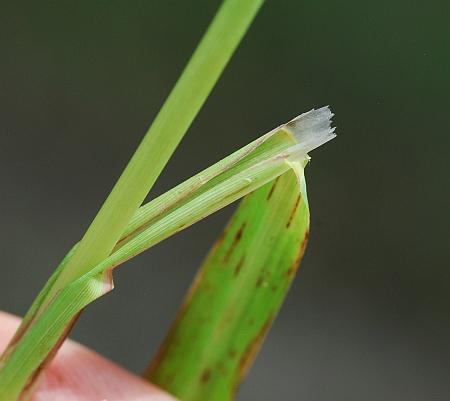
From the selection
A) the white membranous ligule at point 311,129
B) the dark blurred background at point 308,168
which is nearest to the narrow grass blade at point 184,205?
the white membranous ligule at point 311,129

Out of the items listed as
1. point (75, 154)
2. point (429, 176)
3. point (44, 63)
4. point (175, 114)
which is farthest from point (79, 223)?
point (175, 114)

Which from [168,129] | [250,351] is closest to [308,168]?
[250,351]

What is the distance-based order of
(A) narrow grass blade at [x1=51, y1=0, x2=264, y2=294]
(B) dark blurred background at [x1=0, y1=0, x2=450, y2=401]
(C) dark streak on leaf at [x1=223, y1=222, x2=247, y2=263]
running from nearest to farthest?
(A) narrow grass blade at [x1=51, y1=0, x2=264, y2=294] → (C) dark streak on leaf at [x1=223, y1=222, x2=247, y2=263] → (B) dark blurred background at [x1=0, y1=0, x2=450, y2=401]

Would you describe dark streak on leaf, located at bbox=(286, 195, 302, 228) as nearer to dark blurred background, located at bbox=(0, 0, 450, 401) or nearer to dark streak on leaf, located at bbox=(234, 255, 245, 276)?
dark streak on leaf, located at bbox=(234, 255, 245, 276)

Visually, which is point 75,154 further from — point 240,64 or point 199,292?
point 199,292

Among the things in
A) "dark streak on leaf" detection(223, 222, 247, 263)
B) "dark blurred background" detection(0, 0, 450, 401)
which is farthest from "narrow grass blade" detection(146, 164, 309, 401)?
"dark blurred background" detection(0, 0, 450, 401)

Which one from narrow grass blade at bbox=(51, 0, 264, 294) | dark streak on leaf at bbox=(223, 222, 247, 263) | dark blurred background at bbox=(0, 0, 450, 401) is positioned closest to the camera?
narrow grass blade at bbox=(51, 0, 264, 294)

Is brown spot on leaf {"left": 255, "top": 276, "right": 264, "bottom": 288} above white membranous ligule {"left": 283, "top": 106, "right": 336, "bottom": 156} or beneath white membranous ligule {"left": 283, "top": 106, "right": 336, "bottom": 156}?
beneath

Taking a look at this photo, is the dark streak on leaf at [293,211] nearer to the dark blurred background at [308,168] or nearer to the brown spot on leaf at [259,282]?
the brown spot on leaf at [259,282]
